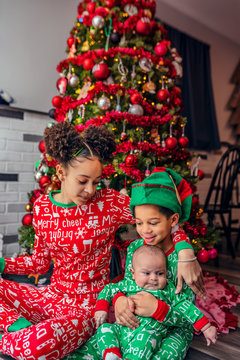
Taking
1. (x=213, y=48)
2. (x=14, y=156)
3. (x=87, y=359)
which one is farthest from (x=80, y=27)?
(x=213, y=48)

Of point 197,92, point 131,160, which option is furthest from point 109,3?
point 197,92

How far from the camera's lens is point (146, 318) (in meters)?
1.03

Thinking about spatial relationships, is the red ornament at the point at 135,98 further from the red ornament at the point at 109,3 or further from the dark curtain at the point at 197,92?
the dark curtain at the point at 197,92

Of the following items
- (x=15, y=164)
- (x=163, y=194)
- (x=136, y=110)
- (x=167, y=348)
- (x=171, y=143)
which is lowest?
(x=167, y=348)

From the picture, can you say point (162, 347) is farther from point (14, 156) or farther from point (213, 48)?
point (213, 48)

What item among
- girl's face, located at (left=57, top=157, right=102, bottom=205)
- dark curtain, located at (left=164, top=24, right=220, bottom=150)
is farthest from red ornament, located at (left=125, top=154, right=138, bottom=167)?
dark curtain, located at (left=164, top=24, right=220, bottom=150)

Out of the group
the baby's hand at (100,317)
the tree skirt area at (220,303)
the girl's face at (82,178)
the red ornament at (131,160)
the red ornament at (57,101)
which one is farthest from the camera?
the red ornament at (57,101)

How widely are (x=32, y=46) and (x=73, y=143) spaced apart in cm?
190

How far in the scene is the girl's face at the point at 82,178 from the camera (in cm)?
116

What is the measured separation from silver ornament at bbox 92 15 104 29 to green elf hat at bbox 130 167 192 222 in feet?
4.21

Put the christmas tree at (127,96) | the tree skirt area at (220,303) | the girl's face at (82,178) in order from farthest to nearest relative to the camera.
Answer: the christmas tree at (127,96) < the tree skirt area at (220,303) < the girl's face at (82,178)

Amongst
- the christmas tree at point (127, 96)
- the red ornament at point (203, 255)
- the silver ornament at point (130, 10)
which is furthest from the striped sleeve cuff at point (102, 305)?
the silver ornament at point (130, 10)

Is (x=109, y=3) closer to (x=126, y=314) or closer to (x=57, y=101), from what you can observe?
(x=57, y=101)

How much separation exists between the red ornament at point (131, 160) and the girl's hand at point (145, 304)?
0.89m
